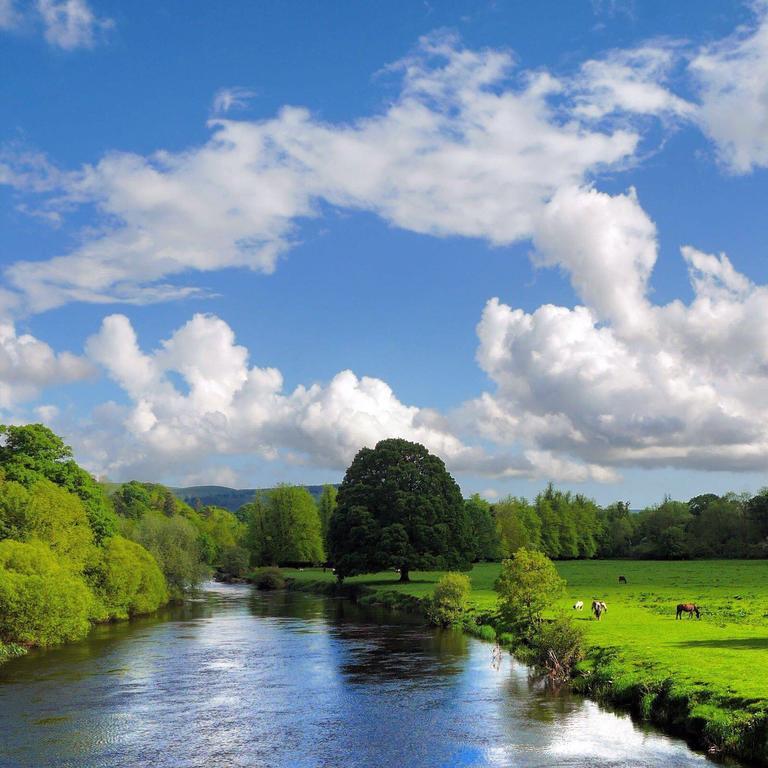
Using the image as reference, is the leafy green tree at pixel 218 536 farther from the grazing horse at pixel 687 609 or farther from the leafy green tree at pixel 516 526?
the grazing horse at pixel 687 609

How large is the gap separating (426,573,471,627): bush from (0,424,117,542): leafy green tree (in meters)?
31.6

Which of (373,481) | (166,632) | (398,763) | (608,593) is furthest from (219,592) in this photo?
(398,763)

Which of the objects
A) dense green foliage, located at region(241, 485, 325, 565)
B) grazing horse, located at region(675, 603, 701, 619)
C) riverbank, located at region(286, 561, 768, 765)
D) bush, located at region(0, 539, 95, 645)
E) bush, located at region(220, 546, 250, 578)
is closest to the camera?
riverbank, located at region(286, 561, 768, 765)

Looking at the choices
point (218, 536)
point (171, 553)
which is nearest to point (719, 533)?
point (218, 536)

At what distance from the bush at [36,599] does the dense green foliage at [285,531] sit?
74549 mm

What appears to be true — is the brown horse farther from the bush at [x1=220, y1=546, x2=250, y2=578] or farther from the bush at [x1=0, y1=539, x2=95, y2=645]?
the bush at [x1=220, y1=546, x2=250, y2=578]

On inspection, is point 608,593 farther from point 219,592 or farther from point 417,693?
point 219,592

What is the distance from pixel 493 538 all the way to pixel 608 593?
72.6 metres

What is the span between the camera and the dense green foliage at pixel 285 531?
127312 mm

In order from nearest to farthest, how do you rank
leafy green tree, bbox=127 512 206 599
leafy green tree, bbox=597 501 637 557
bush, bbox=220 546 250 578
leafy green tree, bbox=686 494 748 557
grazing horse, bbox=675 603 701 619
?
grazing horse, bbox=675 603 701 619 < leafy green tree, bbox=127 512 206 599 < bush, bbox=220 546 250 578 < leafy green tree, bbox=686 494 748 557 < leafy green tree, bbox=597 501 637 557

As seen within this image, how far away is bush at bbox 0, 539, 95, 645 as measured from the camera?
4641 centimetres

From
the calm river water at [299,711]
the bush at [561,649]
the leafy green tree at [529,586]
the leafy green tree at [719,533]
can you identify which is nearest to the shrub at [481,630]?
the calm river water at [299,711]

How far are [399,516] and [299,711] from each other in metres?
51.8

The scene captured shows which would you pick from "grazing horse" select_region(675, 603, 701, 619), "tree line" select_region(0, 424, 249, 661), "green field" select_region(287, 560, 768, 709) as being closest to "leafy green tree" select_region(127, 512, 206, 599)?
"tree line" select_region(0, 424, 249, 661)
